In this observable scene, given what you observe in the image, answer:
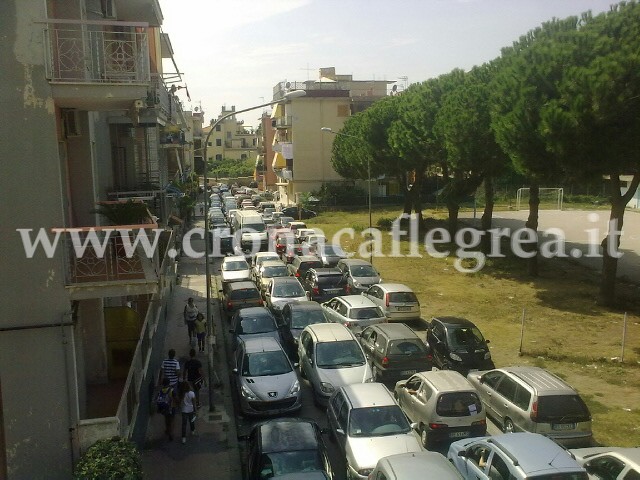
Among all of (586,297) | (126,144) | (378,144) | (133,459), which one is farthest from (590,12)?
(378,144)

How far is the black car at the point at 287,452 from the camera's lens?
9.35m

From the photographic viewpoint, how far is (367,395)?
11.4 m

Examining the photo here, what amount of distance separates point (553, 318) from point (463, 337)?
6.41 meters

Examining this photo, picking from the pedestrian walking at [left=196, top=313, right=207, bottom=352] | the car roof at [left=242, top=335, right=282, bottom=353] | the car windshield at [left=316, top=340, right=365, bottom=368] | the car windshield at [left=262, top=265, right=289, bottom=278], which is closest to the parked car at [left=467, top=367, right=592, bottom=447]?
the car windshield at [left=316, top=340, right=365, bottom=368]

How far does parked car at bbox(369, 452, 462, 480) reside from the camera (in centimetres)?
830

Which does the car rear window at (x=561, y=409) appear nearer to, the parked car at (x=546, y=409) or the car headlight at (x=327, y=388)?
the parked car at (x=546, y=409)

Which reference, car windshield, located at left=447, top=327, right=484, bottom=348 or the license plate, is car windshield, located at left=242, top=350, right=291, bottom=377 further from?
the license plate

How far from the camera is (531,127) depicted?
21188 mm

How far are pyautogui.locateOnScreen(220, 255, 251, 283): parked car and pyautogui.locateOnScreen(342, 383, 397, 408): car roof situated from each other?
1425 centimetres

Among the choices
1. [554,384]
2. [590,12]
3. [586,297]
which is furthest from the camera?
[586,297]

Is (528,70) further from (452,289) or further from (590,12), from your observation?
(452,289)

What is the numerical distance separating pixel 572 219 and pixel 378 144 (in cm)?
1522

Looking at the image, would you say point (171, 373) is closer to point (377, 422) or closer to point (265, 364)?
point (265, 364)

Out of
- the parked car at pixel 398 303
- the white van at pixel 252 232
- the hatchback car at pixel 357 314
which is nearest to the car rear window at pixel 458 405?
the hatchback car at pixel 357 314
